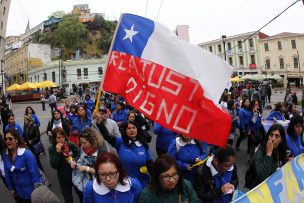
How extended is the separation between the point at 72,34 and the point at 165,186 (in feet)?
243

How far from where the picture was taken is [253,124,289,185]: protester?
3582 mm

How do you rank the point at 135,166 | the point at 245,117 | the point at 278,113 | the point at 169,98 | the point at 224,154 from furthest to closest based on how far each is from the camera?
1. the point at 245,117
2. the point at 278,113
3. the point at 135,166
4. the point at 169,98
5. the point at 224,154

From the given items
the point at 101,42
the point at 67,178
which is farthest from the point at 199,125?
the point at 101,42

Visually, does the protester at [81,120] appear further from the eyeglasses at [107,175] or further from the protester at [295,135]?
the eyeglasses at [107,175]

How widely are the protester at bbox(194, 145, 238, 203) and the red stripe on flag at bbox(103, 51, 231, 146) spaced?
0.46 feet

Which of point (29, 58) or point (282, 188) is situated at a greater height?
point (282, 188)

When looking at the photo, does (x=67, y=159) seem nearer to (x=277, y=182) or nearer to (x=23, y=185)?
(x=23, y=185)

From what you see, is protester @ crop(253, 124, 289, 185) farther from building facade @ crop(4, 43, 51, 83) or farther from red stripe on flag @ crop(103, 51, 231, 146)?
building facade @ crop(4, 43, 51, 83)

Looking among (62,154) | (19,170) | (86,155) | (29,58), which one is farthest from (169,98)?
(29,58)

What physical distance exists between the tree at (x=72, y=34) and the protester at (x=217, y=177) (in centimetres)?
7309

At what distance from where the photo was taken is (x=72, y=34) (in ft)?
240

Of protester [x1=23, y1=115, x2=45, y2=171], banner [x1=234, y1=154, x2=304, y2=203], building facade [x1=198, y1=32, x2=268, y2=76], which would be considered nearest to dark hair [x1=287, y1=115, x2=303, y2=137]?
banner [x1=234, y1=154, x2=304, y2=203]

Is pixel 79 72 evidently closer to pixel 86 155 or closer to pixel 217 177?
pixel 86 155

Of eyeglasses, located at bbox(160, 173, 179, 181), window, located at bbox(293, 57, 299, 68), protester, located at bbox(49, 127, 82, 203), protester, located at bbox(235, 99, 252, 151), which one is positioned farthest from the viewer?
window, located at bbox(293, 57, 299, 68)
